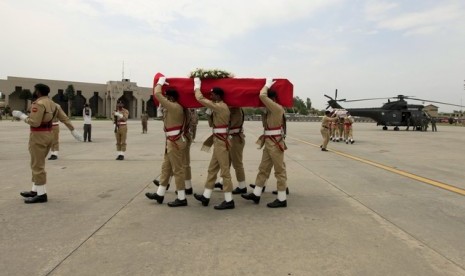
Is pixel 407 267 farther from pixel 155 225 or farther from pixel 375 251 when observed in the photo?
pixel 155 225

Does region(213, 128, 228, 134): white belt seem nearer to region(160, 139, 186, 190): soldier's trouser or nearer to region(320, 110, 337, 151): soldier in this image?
region(160, 139, 186, 190): soldier's trouser

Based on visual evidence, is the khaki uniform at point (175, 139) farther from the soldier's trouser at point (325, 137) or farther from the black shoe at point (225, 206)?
the soldier's trouser at point (325, 137)

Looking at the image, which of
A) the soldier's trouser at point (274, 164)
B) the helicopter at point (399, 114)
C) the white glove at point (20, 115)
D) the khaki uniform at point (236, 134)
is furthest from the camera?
the helicopter at point (399, 114)

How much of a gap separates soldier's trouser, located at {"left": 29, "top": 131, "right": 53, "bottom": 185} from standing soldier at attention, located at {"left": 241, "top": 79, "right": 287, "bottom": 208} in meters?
3.36

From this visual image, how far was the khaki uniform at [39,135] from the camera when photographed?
5.98 metres

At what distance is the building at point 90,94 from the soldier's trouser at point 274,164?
251 ft

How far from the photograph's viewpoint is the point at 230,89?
609 cm

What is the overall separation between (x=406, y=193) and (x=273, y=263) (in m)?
4.33

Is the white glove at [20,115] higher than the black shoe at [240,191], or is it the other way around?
the white glove at [20,115]

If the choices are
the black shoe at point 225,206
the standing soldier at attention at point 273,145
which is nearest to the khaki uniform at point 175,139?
the black shoe at point 225,206

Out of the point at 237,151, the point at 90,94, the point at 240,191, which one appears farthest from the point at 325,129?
the point at 90,94

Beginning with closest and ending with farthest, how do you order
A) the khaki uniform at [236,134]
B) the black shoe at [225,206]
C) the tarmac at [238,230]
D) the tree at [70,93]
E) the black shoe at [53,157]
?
the tarmac at [238,230] < the black shoe at [225,206] < the khaki uniform at [236,134] < the black shoe at [53,157] < the tree at [70,93]

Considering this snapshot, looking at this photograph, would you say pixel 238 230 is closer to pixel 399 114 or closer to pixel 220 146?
pixel 220 146

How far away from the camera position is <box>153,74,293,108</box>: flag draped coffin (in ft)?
19.9
